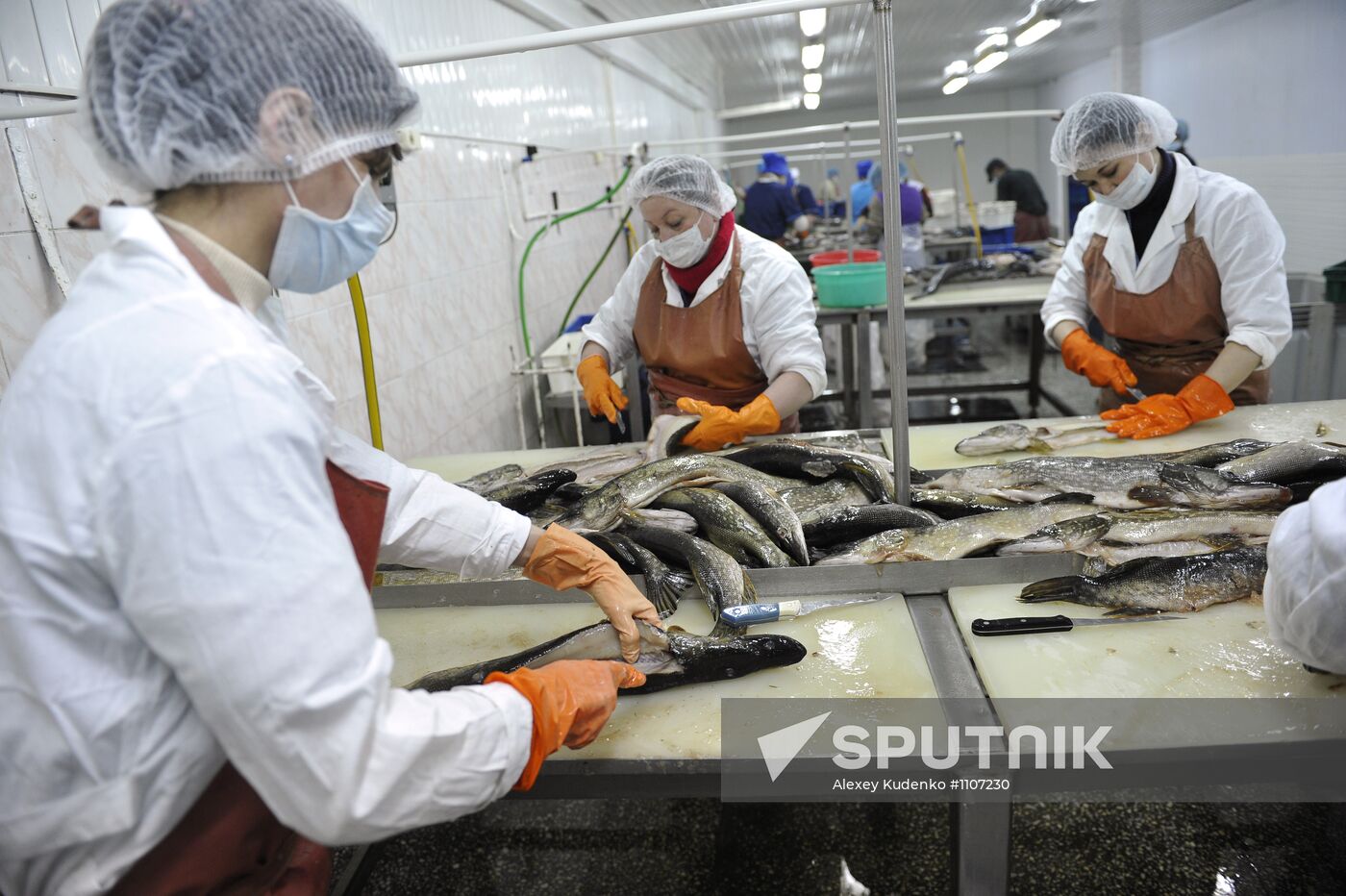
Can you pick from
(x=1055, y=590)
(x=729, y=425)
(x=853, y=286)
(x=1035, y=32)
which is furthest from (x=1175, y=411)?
(x=1035, y=32)

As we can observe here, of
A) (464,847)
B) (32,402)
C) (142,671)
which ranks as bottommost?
(464,847)

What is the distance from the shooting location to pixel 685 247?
3.50 metres

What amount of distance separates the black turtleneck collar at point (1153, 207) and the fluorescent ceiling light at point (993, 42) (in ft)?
42.6

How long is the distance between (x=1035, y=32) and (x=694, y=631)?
48.6 feet

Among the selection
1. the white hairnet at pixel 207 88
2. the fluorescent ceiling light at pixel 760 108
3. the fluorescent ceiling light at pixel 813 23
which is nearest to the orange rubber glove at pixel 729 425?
the white hairnet at pixel 207 88

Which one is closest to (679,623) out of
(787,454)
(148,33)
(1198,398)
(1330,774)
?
(787,454)

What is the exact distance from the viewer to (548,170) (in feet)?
24.7

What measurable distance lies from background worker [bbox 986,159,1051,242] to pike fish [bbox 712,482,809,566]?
1028 cm

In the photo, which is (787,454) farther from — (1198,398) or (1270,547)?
(1198,398)

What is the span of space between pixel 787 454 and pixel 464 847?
1.74 meters

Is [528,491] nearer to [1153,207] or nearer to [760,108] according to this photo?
[1153,207]

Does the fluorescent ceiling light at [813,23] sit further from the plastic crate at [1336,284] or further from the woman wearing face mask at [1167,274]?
the woman wearing face mask at [1167,274]

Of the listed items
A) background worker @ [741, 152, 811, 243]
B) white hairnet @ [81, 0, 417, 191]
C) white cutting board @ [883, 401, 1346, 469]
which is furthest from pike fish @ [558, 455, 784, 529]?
background worker @ [741, 152, 811, 243]

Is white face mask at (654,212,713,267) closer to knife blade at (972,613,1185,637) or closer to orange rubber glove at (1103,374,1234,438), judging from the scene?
orange rubber glove at (1103,374,1234,438)
